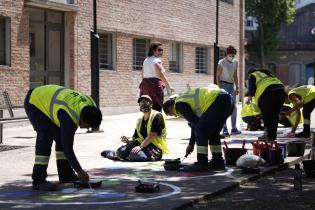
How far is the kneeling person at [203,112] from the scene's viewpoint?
10656 millimetres

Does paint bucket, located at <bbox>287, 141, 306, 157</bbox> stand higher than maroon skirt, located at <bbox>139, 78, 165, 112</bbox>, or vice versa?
maroon skirt, located at <bbox>139, 78, 165, 112</bbox>

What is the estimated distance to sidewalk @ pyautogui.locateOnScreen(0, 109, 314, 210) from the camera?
8148mm

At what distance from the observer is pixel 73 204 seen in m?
8.00

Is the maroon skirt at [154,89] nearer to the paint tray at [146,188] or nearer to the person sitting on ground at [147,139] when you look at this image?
the person sitting on ground at [147,139]

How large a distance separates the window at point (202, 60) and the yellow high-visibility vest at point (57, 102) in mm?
24573

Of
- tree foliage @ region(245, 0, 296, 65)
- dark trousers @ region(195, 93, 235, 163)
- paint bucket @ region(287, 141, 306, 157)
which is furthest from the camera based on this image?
tree foliage @ region(245, 0, 296, 65)

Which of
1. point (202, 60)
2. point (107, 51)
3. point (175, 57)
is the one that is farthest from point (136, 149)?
point (202, 60)

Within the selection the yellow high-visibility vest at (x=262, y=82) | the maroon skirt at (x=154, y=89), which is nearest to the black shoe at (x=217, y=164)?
the yellow high-visibility vest at (x=262, y=82)

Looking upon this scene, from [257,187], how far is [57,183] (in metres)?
2.63

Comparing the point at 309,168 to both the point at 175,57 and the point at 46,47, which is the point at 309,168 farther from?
the point at 175,57

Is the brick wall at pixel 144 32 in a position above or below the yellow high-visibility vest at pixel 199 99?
above

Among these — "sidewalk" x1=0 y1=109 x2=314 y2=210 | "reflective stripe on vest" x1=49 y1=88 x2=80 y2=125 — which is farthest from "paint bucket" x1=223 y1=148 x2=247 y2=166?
"reflective stripe on vest" x1=49 y1=88 x2=80 y2=125

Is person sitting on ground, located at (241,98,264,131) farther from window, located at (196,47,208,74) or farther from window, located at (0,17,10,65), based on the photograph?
window, located at (196,47,208,74)

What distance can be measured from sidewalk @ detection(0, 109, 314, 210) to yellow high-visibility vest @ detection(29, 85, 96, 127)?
94 centimetres
